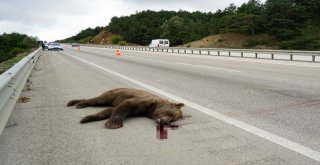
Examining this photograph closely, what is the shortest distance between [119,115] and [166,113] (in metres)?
0.71

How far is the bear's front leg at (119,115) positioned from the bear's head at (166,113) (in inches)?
17.1

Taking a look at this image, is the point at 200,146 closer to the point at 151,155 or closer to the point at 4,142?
the point at 151,155

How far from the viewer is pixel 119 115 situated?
19.4ft

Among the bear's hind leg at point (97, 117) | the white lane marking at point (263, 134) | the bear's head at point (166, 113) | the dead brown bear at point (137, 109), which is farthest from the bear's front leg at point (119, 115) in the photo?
the white lane marking at point (263, 134)

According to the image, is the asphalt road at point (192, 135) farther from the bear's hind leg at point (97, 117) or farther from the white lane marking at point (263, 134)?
the bear's hind leg at point (97, 117)

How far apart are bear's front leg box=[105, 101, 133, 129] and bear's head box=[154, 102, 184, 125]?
43 centimetres

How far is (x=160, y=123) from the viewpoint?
5.57m

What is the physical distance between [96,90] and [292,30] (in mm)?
46654

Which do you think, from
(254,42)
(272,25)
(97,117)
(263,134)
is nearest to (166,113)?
(97,117)

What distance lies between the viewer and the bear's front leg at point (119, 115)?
5.74 m

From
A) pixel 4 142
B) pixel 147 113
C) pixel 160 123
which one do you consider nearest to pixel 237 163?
pixel 160 123

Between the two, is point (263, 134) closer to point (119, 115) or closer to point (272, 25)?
point (119, 115)

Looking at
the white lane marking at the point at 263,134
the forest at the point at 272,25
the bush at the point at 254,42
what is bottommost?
the white lane marking at the point at 263,134

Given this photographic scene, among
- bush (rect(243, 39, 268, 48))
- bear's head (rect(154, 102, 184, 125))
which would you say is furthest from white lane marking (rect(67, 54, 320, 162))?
bush (rect(243, 39, 268, 48))
